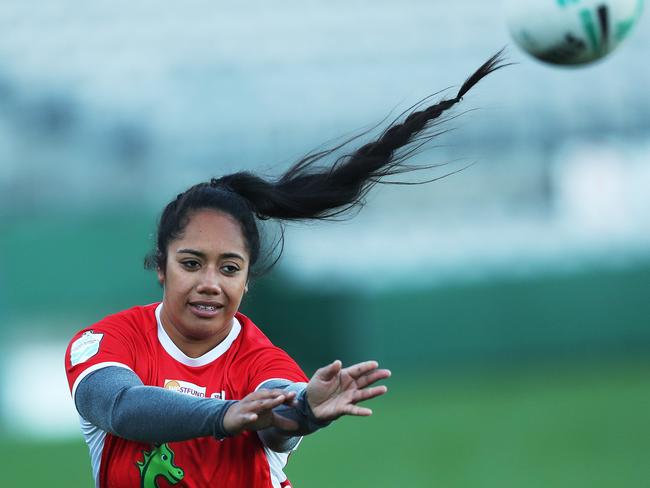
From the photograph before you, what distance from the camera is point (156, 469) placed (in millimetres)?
3986

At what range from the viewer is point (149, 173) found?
1880 centimetres

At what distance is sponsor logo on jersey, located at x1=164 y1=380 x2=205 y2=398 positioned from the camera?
4121 millimetres

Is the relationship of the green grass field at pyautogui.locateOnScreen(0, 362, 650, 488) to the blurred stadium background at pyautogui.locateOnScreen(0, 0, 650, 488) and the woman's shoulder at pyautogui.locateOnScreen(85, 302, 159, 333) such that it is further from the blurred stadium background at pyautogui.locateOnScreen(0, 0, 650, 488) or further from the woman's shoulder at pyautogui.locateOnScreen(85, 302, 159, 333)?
the woman's shoulder at pyautogui.locateOnScreen(85, 302, 159, 333)

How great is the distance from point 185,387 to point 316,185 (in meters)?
0.92

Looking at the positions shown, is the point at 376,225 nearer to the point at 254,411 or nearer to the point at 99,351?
the point at 99,351

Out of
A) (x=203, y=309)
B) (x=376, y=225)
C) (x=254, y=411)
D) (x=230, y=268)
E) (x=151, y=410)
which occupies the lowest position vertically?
(x=254, y=411)

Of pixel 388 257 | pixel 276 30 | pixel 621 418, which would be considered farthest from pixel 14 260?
pixel 276 30

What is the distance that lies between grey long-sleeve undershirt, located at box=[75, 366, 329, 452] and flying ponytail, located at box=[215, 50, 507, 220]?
79 centimetres

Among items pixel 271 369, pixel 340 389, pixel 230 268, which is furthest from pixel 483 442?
pixel 340 389

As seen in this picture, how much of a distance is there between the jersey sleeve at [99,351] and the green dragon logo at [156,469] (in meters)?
0.30

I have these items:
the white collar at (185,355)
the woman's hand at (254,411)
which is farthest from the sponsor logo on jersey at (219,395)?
the woman's hand at (254,411)

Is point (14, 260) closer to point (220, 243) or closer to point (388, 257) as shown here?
point (388, 257)

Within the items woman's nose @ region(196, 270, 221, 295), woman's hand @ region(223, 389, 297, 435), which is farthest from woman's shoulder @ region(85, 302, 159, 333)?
woman's hand @ region(223, 389, 297, 435)

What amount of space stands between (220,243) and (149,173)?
14.9 m
